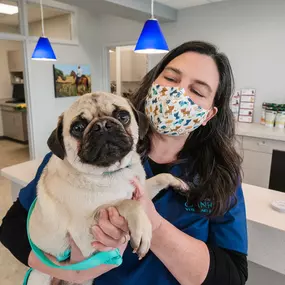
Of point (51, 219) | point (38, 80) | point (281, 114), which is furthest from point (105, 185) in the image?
point (38, 80)

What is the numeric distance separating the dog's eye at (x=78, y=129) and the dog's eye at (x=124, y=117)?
122 mm

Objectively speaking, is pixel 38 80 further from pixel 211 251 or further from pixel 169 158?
pixel 211 251

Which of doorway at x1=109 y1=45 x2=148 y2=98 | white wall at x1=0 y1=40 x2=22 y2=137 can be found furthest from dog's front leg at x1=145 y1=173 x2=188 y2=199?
white wall at x1=0 y1=40 x2=22 y2=137

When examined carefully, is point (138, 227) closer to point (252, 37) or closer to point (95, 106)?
point (95, 106)

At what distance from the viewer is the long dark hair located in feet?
2.98

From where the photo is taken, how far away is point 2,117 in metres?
6.61

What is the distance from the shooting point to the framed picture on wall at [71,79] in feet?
15.5

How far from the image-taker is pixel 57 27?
4812mm

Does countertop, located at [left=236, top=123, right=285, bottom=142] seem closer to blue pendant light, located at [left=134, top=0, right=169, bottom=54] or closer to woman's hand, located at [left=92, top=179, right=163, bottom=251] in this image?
blue pendant light, located at [left=134, top=0, right=169, bottom=54]

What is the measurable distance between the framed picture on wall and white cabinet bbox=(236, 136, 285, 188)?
3.23 m

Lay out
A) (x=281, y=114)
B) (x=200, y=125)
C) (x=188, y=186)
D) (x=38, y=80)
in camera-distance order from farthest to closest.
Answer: (x=38, y=80)
(x=281, y=114)
(x=200, y=125)
(x=188, y=186)

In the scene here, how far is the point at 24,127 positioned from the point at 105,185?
5.91m

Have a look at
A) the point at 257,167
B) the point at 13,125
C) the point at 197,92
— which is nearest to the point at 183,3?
the point at 257,167

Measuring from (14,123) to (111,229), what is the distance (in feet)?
20.9
